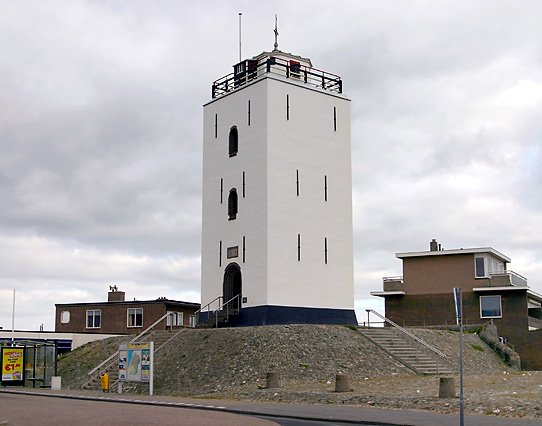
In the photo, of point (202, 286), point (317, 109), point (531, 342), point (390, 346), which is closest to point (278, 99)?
point (317, 109)

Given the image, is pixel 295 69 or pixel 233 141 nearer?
pixel 233 141

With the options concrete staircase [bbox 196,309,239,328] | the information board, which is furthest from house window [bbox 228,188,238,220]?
the information board

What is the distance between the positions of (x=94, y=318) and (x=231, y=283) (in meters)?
21.6

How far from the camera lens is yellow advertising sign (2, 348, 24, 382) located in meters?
33.8

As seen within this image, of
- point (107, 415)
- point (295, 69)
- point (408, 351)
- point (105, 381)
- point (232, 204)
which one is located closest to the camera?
point (107, 415)

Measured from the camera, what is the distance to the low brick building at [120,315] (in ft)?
172

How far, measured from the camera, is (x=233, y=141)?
39188 mm

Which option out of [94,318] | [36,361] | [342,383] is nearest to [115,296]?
[94,318]

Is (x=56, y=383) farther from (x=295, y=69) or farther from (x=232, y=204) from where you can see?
(x=295, y=69)

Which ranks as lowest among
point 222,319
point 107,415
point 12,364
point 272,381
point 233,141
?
point 107,415

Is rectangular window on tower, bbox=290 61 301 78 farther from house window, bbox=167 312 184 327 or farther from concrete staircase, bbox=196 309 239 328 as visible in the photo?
house window, bbox=167 312 184 327

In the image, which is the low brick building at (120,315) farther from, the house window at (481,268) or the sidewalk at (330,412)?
the sidewalk at (330,412)

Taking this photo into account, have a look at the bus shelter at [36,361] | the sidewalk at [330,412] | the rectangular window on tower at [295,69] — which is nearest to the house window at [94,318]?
the bus shelter at [36,361]

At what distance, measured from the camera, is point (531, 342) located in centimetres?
4762
